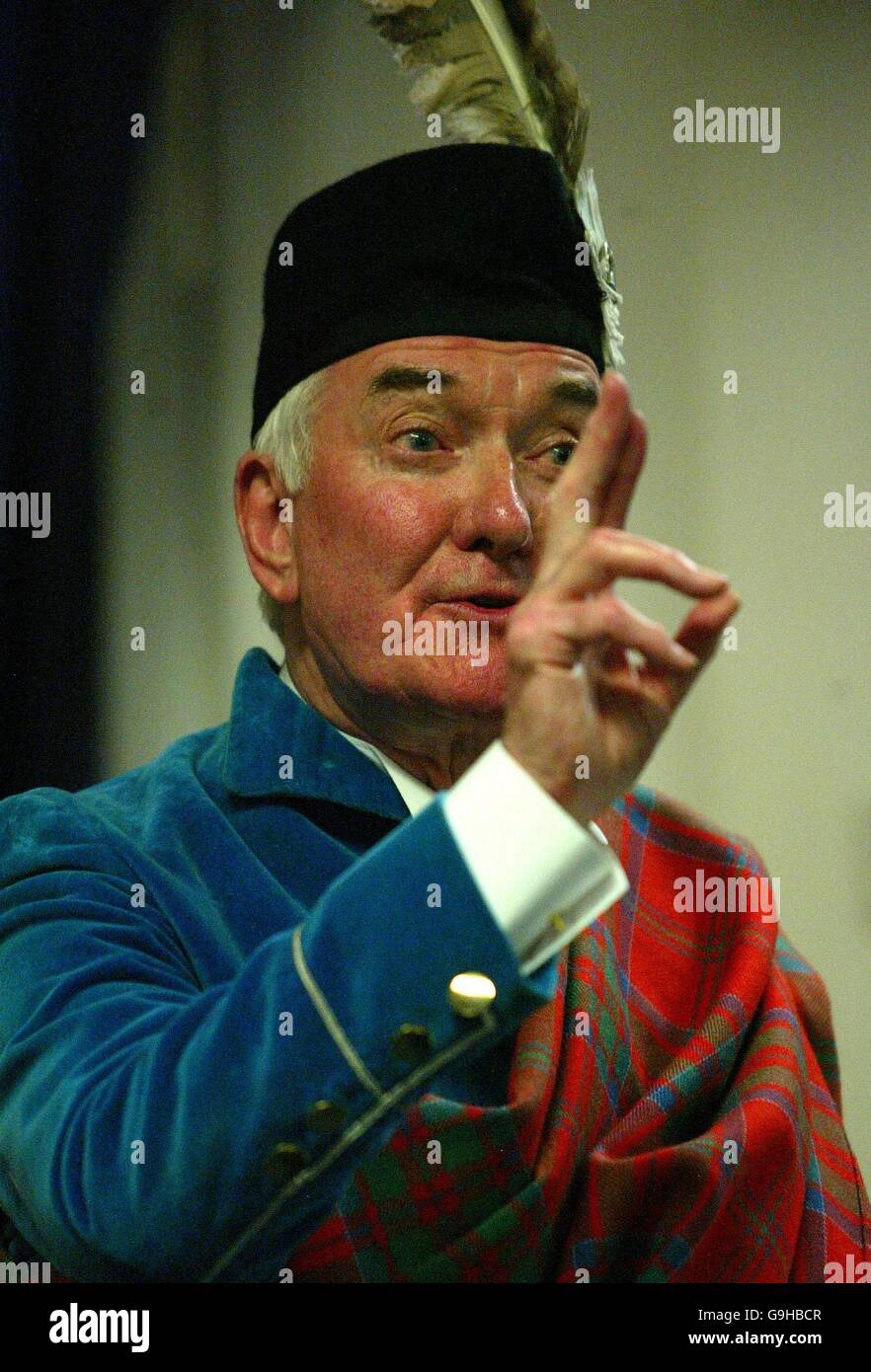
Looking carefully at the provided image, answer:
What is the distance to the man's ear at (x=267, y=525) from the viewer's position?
1442 millimetres

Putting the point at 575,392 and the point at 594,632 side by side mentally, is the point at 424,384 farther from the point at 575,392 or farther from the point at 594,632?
the point at 594,632

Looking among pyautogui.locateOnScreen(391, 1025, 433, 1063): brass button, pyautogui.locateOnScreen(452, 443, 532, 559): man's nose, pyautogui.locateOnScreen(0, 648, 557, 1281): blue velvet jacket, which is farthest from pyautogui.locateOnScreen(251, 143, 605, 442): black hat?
pyautogui.locateOnScreen(391, 1025, 433, 1063): brass button

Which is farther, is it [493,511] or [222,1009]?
[493,511]

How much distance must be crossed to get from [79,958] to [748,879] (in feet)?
2.05

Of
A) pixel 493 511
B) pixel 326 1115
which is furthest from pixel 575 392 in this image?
pixel 326 1115

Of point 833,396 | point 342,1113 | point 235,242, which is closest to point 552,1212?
point 342,1113

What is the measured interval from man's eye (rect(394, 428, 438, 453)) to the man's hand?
0.38 meters

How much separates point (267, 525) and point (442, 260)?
10.9 inches

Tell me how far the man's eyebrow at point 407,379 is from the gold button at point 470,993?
0.56 m

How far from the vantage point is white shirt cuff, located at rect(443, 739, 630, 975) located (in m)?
0.98

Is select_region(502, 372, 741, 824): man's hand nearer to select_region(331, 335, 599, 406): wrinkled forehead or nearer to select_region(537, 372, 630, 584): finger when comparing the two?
select_region(537, 372, 630, 584): finger

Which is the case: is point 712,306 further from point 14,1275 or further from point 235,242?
point 14,1275

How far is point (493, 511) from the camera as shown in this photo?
4.35 feet

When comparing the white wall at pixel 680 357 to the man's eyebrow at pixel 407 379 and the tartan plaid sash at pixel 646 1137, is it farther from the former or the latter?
the man's eyebrow at pixel 407 379
